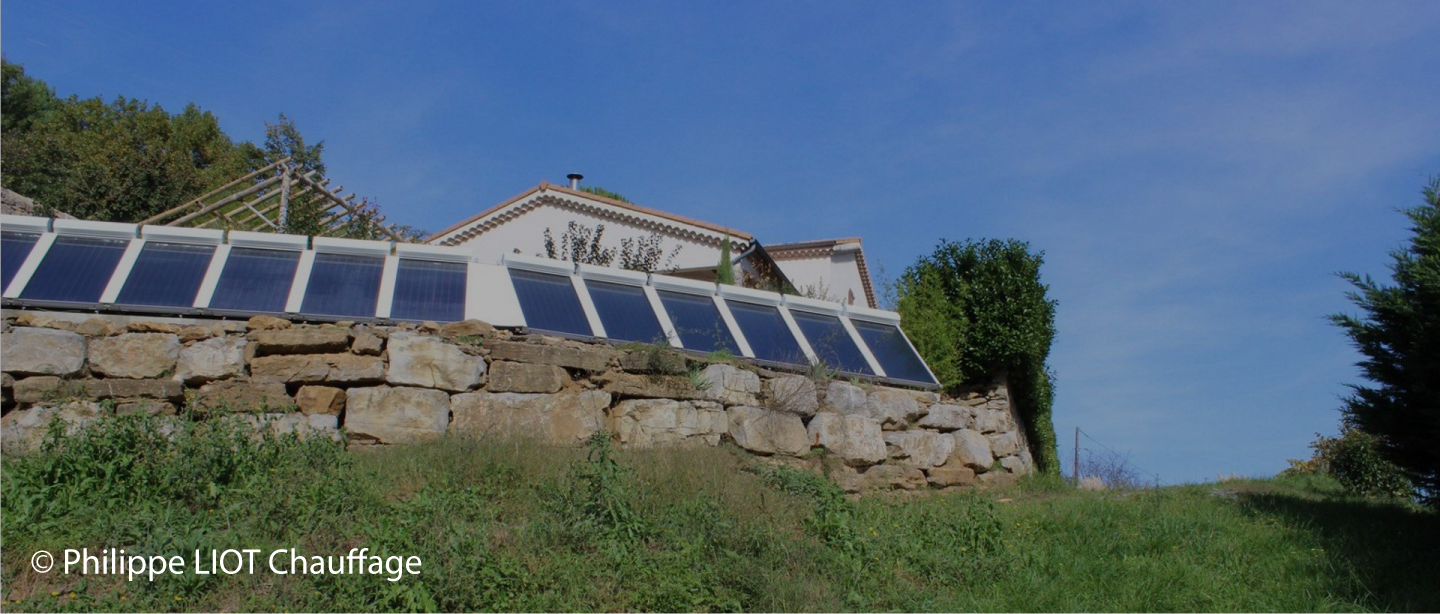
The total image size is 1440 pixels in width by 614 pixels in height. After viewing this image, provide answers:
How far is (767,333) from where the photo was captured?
11273mm

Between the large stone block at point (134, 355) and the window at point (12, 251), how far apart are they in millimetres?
1287

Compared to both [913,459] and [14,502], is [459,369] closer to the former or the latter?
[14,502]

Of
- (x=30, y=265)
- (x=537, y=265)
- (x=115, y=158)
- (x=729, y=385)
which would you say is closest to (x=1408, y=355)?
(x=729, y=385)

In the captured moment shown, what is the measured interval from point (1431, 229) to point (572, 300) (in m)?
7.87

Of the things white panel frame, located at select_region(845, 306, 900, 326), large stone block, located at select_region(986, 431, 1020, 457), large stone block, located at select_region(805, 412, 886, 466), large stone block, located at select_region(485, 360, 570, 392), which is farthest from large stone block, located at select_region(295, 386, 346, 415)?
large stone block, located at select_region(986, 431, 1020, 457)

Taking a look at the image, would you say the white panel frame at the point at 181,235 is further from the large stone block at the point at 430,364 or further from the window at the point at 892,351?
the window at the point at 892,351

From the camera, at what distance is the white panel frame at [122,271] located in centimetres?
891

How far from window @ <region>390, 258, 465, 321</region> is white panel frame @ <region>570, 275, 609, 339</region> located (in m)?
1.15

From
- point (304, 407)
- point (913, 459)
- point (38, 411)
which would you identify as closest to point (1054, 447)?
point (913, 459)

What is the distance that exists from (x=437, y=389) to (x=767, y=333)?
3.78 metres

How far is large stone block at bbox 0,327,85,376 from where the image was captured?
8070 millimetres

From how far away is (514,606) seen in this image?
6.02 meters

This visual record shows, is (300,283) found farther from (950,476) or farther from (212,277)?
(950,476)

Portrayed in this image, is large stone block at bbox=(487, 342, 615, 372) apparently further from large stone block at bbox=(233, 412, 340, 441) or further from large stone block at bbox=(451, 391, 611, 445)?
large stone block at bbox=(233, 412, 340, 441)
